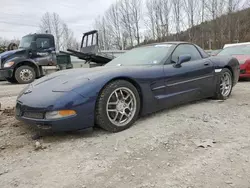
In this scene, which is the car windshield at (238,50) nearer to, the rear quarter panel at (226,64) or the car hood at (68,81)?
the rear quarter panel at (226,64)

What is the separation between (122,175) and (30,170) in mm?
856

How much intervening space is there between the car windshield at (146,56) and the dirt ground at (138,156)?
0.94m

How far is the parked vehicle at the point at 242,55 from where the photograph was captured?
23.6ft

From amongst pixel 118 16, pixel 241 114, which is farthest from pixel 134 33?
pixel 241 114

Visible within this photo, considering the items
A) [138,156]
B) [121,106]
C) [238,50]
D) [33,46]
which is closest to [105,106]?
[121,106]

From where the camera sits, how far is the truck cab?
9141 mm

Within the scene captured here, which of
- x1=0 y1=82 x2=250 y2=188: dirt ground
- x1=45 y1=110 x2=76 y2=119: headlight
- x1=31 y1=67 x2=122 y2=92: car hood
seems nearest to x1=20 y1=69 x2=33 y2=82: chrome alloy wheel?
x1=0 y1=82 x2=250 y2=188: dirt ground

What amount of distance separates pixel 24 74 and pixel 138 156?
833cm

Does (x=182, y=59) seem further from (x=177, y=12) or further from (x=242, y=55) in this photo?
(x=177, y=12)

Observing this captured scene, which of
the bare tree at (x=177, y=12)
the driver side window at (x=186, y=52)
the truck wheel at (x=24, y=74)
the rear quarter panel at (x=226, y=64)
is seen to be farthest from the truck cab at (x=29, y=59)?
the bare tree at (x=177, y=12)

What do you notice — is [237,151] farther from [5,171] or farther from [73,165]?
[5,171]

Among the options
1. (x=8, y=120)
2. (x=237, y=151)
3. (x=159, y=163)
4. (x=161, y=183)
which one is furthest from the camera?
(x=8, y=120)

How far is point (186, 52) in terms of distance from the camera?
4.04m

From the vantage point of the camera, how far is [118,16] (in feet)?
119
